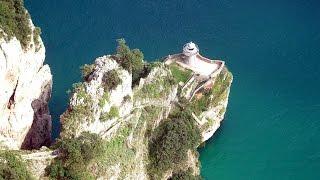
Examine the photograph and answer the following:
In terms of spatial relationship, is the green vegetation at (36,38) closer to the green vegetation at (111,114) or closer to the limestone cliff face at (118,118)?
the limestone cliff face at (118,118)

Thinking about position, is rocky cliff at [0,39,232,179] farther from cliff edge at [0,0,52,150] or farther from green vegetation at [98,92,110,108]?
cliff edge at [0,0,52,150]

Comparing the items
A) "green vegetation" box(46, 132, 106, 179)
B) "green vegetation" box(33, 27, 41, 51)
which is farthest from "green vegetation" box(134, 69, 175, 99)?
"green vegetation" box(33, 27, 41, 51)

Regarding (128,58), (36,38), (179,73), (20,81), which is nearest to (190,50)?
(179,73)

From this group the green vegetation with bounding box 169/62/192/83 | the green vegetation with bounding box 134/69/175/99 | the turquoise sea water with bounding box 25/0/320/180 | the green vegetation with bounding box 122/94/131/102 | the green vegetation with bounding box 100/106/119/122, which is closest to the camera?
the green vegetation with bounding box 100/106/119/122

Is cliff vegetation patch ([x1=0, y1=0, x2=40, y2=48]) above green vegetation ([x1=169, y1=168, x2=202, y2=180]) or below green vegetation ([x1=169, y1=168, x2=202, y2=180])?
above

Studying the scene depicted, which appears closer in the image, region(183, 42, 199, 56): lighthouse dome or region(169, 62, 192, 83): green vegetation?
region(169, 62, 192, 83): green vegetation

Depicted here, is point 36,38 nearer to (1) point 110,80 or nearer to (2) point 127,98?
(1) point 110,80

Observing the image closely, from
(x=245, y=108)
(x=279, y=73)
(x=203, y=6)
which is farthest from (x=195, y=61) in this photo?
(x=203, y=6)
